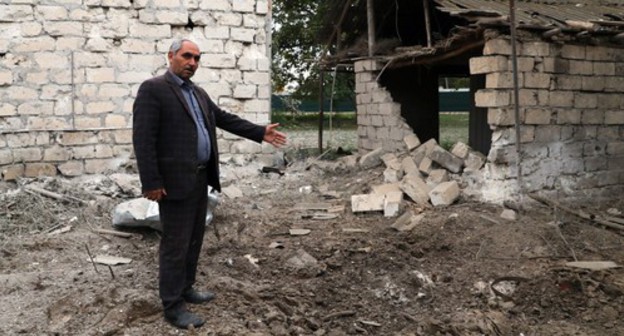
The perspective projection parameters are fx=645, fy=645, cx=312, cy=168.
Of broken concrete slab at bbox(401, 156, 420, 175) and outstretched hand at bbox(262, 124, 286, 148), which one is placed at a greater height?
outstretched hand at bbox(262, 124, 286, 148)

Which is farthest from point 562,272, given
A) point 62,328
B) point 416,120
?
point 416,120

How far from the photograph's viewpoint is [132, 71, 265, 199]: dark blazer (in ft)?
13.5

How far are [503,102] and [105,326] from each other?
5200mm

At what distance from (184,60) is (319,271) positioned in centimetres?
240

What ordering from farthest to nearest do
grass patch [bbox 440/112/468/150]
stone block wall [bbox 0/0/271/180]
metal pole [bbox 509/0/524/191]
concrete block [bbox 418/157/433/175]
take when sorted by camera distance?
grass patch [bbox 440/112/468/150] → concrete block [bbox 418/157/433/175] → stone block wall [bbox 0/0/271/180] → metal pole [bbox 509/0/524/191]

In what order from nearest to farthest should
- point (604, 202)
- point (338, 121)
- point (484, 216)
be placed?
point (484, 216) < point (604, 202) < point (338, 121)

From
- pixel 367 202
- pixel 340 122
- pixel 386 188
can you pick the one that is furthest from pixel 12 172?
pixel 340 122

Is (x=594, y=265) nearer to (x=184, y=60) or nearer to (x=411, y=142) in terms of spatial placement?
(x=411, y=142)

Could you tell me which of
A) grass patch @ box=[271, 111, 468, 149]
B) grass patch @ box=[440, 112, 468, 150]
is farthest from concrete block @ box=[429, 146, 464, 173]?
grass patch @ box=[271, 111, 468, 149]

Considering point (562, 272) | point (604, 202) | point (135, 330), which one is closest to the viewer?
point (135, 330)

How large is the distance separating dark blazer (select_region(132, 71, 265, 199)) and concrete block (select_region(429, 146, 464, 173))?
480 centimetres

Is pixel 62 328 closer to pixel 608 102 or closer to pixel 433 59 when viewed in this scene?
pixel 433 59

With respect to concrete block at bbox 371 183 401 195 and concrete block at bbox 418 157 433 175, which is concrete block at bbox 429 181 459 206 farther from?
concrete block at bbox 418 157 433 175

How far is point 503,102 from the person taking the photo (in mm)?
7594
